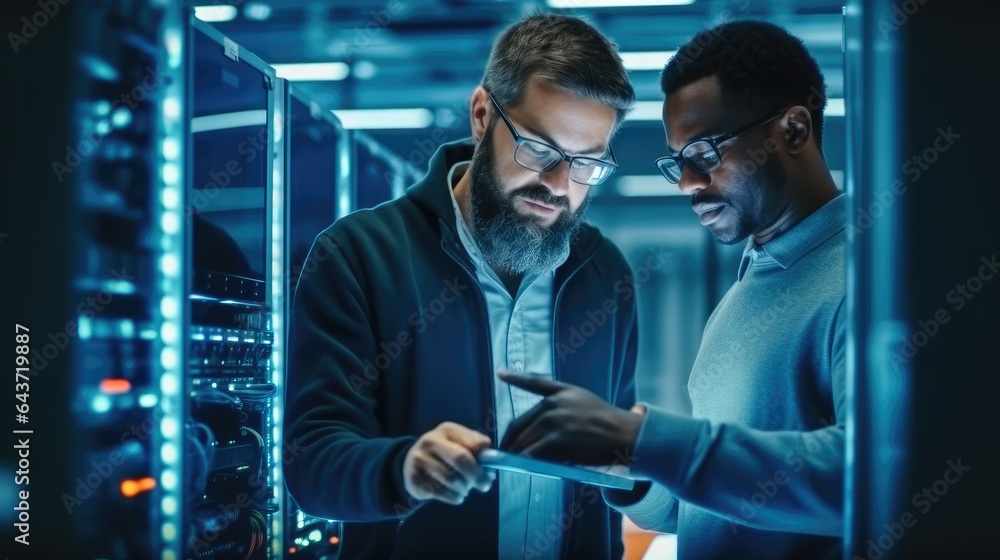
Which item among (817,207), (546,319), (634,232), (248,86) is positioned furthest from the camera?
(634,232)

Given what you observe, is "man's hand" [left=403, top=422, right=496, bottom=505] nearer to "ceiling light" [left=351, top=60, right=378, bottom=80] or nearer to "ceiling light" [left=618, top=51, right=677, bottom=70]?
"ceiling light" [left=618, top=51, right=677, bottom=70]

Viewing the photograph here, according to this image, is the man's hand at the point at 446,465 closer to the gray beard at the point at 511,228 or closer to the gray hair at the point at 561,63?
the gray beard at the point at 511,228

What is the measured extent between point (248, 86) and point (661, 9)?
131 centimetres

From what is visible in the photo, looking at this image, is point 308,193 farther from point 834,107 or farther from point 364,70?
point 834,107

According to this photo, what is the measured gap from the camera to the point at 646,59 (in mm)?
3877

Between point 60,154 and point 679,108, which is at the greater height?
point 679,108

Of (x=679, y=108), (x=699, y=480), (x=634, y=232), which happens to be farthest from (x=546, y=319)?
(x=634, y=232)

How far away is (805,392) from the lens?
1.77 m

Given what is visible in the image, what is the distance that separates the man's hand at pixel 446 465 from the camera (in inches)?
58.2

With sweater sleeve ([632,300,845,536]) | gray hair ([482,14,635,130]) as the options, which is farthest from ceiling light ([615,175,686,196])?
sweater sleeve ([632,300,845,536])

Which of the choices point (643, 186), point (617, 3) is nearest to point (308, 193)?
point (617, 3)

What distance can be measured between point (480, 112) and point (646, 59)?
1.85 meters

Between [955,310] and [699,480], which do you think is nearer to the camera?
[955,310]

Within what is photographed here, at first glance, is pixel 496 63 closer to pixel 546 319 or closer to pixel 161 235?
pixel 546 319
